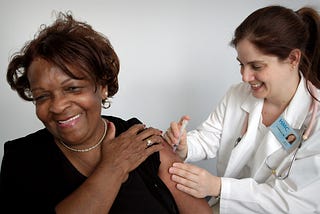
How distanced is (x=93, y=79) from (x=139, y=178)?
1.32 ft

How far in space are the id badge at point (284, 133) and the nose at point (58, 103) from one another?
2.94 feet

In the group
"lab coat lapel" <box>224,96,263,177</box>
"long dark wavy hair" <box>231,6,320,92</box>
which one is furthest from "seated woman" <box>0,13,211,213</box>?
"long dark wavy hair" <box>231,6,320,92</box>

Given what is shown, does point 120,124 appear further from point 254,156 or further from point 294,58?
point 294,58

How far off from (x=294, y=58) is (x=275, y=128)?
1.03 ft

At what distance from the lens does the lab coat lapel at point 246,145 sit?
1458mm

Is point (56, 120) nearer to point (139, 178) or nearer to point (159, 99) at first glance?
point (139, 178)

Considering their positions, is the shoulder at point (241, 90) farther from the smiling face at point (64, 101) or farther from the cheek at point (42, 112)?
the cheek at point (42, 112)

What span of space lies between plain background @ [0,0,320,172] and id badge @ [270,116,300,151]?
2.78 ft

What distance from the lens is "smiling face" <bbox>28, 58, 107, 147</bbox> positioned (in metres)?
0.99

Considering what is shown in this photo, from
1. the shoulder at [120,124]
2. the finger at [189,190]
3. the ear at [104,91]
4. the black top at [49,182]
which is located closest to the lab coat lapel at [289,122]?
the finger at [189,190]

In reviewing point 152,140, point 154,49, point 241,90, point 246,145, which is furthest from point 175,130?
point 154,49

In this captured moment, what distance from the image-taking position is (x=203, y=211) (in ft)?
3.99

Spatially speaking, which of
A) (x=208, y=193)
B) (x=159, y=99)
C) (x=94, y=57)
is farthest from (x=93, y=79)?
(x=159, y=99)

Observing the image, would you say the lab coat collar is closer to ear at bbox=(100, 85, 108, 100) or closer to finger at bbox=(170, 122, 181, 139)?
finger at bbox=(170, 122, 181, 139)
